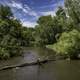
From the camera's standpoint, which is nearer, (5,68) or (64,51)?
(5,68)

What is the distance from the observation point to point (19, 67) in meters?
19.4

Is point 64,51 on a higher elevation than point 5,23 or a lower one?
lower

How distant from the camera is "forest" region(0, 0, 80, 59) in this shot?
24516 mm

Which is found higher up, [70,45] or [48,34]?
[48,34]

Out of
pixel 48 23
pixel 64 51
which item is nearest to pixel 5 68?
pixel 64 51

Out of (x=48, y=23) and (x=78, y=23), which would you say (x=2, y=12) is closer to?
(x=48, y=23)

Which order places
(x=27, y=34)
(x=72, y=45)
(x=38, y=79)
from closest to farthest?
(x=38, y=79) < (x=72, y=45) < (x=27, y=34)

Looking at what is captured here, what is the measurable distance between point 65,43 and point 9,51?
727 cm

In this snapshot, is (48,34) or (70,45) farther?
(48,34)

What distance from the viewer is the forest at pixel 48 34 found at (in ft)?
80.4

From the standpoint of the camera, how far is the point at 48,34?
43844 millimetres

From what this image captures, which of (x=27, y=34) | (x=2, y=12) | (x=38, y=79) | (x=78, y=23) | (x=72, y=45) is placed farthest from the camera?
(x=27, y=34)

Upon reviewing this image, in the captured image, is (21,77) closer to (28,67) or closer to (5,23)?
(28,67)

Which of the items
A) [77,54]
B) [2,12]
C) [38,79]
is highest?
[2,12]
